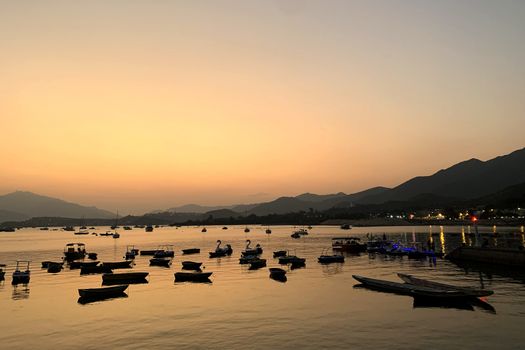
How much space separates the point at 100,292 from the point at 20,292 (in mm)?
14962

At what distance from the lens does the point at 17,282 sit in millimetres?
60594

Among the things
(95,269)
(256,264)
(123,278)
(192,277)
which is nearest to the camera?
(123,278)

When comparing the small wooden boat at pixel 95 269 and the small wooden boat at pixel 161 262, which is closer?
the small wooden boat at pixel 95 269

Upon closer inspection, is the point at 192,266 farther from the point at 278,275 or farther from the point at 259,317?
the point at 259,317

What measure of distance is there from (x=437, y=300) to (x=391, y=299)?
4.79 m

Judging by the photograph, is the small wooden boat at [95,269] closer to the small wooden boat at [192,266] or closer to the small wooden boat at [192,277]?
the small wooden boat at [192,266]

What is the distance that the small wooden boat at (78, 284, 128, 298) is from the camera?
157ft

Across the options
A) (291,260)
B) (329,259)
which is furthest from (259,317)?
(329,259)

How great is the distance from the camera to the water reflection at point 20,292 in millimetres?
51031

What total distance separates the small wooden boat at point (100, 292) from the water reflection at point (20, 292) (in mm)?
9439

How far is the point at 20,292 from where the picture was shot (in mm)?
54562

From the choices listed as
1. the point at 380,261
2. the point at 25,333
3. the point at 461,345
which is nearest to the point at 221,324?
the point at 25,333

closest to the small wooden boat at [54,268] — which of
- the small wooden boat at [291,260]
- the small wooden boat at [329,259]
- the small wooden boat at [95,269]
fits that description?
the small wooden boat at [95,269]

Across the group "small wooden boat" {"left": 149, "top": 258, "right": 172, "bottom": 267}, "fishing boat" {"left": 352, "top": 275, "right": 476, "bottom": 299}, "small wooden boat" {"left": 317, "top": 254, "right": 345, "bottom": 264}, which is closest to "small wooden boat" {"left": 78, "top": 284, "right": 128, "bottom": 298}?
"fishing boat" {"left": 352, "top": 275, "right": 476, "bottom": 299}
